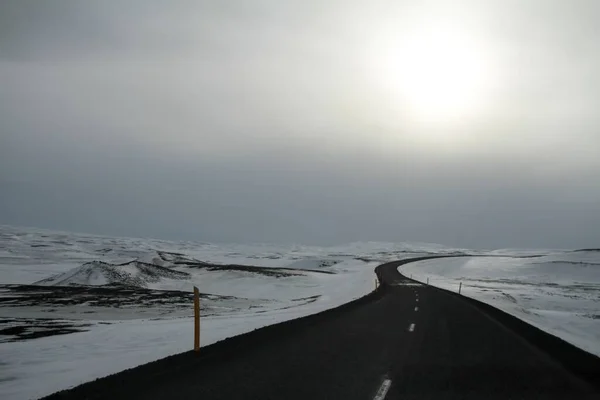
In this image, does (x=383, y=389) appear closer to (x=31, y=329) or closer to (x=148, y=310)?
(x=31, y=329)

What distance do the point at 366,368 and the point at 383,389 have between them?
1596mm

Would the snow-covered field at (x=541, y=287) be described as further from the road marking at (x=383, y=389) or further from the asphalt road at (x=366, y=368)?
the road marking at (x=383, y=389)

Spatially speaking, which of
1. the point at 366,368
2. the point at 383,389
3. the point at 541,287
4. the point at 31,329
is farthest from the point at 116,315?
the point at 541,287

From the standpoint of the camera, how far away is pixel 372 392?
24.1 feet

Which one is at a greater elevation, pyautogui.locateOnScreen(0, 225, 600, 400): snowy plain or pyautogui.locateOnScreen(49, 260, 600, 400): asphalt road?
pyautogui.locateOnScreen(49, 260, 600, 400): asphalt road

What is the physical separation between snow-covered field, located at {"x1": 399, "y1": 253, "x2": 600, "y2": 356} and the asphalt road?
154 inches

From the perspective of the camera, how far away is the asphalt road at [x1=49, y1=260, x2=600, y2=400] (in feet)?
24.1

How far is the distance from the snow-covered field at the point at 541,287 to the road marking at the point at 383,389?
8.48m

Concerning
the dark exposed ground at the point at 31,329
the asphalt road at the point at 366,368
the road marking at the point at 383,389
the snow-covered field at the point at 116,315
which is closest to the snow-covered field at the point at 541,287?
the asphalt road at the point at 366,368

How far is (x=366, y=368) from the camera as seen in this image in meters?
9.14

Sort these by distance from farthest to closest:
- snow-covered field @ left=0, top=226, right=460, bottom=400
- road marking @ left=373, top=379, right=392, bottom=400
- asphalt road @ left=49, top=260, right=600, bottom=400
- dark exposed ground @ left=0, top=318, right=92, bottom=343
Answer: dark exposed ground @ left=0, top=318, right=92, bottom=343 → snow-covered field @ left=0, top=226, right=460, bottom=400 → asphalt road @ left=49, top=260, right=600, bottom=400 → road marking @ left=373, top=379, right=392, bottom=400

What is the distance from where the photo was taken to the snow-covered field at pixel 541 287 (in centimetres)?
1996

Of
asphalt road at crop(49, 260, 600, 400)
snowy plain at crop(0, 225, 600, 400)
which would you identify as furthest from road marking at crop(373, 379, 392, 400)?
Answer: snowy plain at crop(0, 225, 600, 400)

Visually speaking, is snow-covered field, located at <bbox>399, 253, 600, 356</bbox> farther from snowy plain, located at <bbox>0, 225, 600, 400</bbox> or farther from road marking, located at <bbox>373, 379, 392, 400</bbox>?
road marking, located at <bbox>373, 379, 392, 400</bbox>
